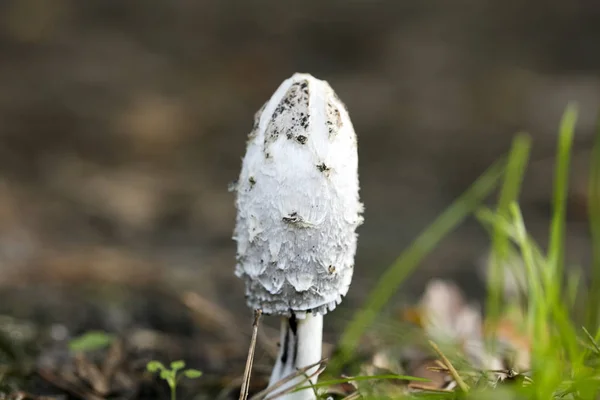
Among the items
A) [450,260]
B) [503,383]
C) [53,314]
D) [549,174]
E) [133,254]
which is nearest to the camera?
[503,383]

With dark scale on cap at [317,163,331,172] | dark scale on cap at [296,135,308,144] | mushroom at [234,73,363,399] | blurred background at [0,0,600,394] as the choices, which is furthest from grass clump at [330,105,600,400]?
blurred background at [0,0,600,394]

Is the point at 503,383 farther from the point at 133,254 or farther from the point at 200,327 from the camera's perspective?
the point at 133,254

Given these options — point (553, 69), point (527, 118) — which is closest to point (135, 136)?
point (527, 118)

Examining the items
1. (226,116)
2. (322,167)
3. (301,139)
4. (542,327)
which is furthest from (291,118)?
(226,116)

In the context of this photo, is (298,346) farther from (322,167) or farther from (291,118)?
(291,118)

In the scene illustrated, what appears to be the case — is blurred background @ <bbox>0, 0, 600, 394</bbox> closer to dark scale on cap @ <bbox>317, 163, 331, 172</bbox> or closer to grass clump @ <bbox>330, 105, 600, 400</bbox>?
grass clump @ <bbox>330, 105, 600, 400</bbox>

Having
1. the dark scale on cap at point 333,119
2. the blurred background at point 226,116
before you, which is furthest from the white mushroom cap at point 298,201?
the blurred background at point 226,116
